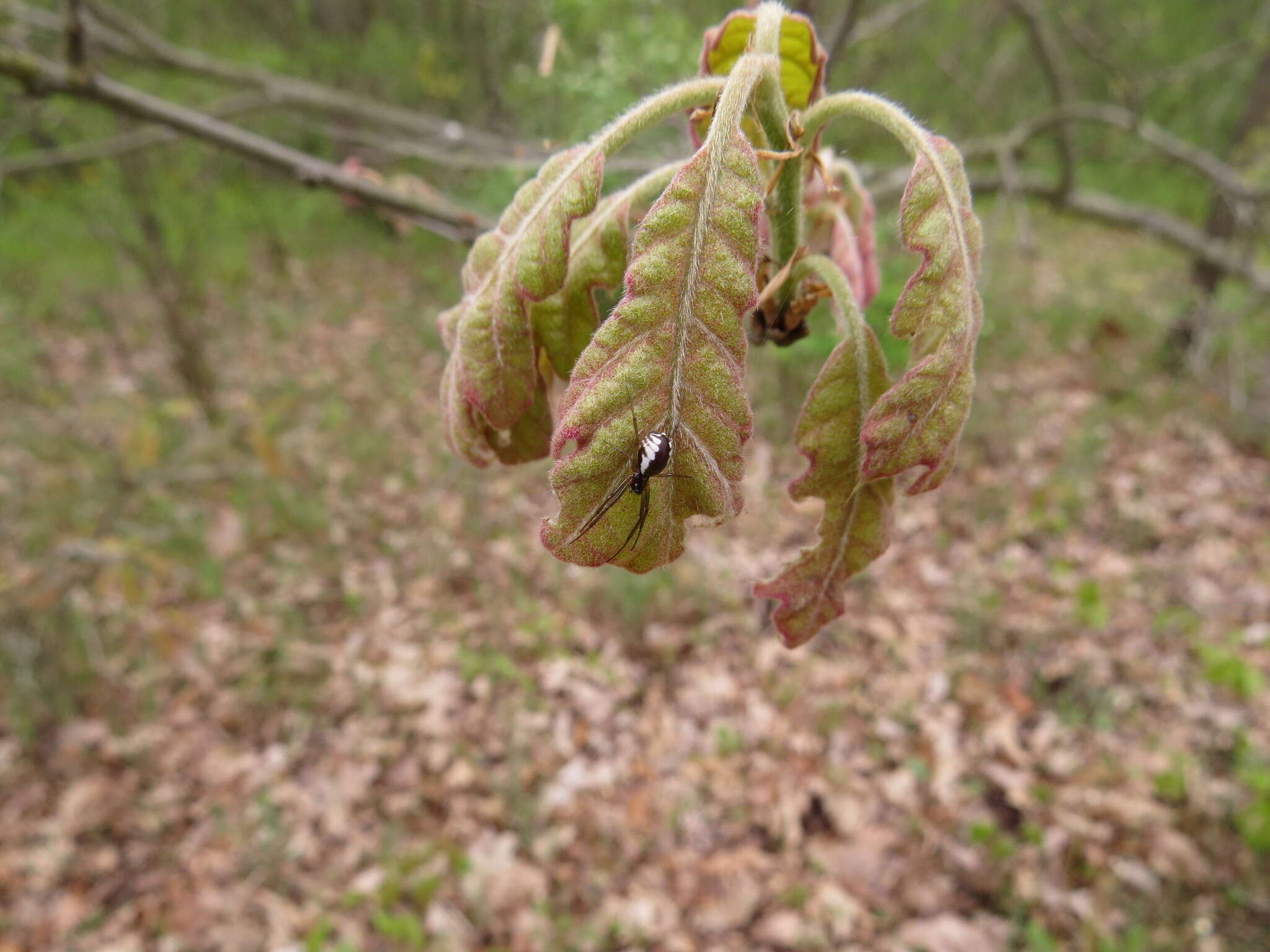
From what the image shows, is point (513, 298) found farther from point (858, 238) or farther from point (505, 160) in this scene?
point (505, 160)

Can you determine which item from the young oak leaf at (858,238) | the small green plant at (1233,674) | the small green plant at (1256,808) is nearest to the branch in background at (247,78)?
the young oak leaf at (858,238)

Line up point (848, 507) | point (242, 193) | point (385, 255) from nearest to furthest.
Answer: point (848, 507) < point (242, 193) < point (385, 255)

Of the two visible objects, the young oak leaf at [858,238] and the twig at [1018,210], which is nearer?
the young oak leaf at [858,238]

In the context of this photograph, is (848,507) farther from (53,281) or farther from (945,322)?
(53,281)

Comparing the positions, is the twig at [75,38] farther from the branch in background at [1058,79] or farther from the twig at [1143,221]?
the twig at [1143,221]

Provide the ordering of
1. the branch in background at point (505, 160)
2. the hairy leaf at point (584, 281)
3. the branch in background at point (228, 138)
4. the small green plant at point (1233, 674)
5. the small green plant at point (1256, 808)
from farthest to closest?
the small green plant at point (1233, 674), the small green plant at point (1256, 808), the branch in background at point (505, 160), the branch in background at point (228, 138), the hairy leaf at point (584, 281)

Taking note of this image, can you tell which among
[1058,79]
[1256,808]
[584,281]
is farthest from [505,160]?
[1256,808]

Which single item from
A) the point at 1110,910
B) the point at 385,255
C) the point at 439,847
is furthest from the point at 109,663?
the point at 385,255
